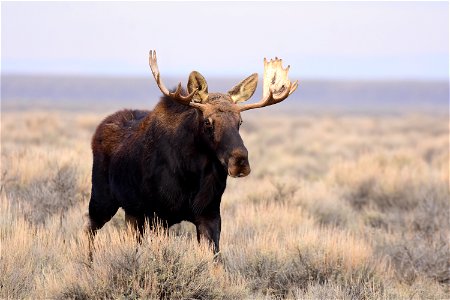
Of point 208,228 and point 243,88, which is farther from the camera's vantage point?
point 243,88

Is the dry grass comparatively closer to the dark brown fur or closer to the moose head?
the dark brown fur

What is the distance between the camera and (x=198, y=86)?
20.5ft

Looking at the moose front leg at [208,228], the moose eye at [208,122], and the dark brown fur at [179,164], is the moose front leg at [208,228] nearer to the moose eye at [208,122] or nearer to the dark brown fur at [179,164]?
the dark brown fur at [179,164]

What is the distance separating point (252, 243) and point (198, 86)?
2.14 metres

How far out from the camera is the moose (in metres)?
6.14

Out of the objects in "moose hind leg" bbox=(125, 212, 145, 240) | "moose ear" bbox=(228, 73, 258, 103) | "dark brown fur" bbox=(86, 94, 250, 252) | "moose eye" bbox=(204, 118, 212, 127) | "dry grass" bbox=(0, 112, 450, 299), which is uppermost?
"moose ear" bbox=(228, 73, 258, 103)

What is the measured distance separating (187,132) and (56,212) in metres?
3.49

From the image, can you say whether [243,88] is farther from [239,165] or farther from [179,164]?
[239,165]

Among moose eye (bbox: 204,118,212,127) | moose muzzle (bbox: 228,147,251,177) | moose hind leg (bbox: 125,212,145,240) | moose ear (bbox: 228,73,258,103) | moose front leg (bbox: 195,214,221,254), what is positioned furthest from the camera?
moose hind leg (bbox: 125,212,145,240)

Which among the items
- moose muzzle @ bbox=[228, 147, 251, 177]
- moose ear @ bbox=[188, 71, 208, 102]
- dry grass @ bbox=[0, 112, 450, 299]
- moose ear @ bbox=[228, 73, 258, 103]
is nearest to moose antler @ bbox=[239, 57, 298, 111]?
moose ear @ bbox=[228, 73, 258, 103]

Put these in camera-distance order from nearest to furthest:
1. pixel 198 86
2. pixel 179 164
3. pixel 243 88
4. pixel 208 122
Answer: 1. pixel 208 122
2. pixel 198 86
3. pixel 179 164
4. pixel 243 88

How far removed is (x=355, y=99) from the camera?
148 m

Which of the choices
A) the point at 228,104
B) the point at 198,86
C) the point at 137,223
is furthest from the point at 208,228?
the point at 198,86

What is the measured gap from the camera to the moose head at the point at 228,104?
228 inches
